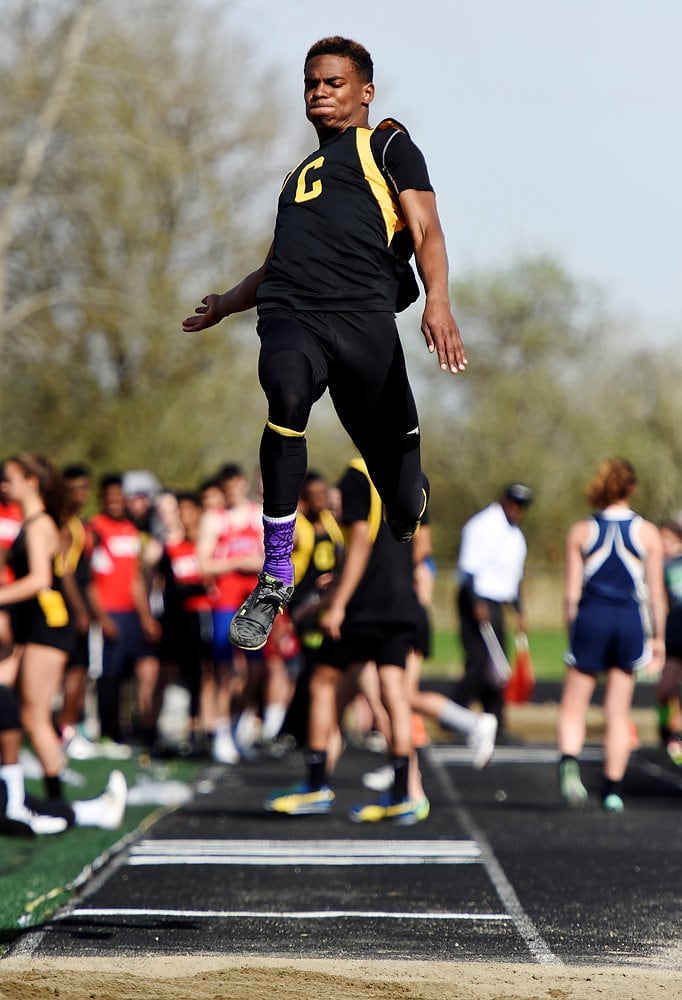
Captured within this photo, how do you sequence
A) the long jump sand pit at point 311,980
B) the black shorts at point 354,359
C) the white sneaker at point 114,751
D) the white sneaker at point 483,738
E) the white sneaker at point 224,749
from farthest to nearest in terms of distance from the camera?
1. the white sneaker at point 114,751
2. the white sneaker at point 224,749
3. the white sneaker at point 483,738
4. the black shorts at point 354,359
5. the long jump sand pit at point 311,980

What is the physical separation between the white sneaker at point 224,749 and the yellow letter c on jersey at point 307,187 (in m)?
8.04

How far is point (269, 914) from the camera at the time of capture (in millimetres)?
6039

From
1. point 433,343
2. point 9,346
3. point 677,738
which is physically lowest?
point 677,738

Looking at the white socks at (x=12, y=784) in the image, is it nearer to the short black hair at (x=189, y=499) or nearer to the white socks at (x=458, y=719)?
the white socks at (x=458, y=719)

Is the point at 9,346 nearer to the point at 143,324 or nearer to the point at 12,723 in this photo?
the point at 143,324

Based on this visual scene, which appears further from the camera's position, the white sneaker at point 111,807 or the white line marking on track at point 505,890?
the white sneaker at point 111,807

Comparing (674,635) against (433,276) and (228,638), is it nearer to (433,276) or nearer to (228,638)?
(228,638)

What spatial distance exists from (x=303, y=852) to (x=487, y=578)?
555 cm

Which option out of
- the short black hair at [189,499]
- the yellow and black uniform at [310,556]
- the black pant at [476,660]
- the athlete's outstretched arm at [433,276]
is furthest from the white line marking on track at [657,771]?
the athlete's outstretched arm at [433,276]

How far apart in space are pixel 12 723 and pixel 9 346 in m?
18.8

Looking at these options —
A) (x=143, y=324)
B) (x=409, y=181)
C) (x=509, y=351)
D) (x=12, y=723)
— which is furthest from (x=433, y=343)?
(x=509, y=351)

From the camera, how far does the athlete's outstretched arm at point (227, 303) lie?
219 inches

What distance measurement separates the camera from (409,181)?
5078 millimetres

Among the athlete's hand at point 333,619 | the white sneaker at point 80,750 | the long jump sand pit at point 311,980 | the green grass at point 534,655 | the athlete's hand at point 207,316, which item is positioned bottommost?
the green grass at point 534,655
